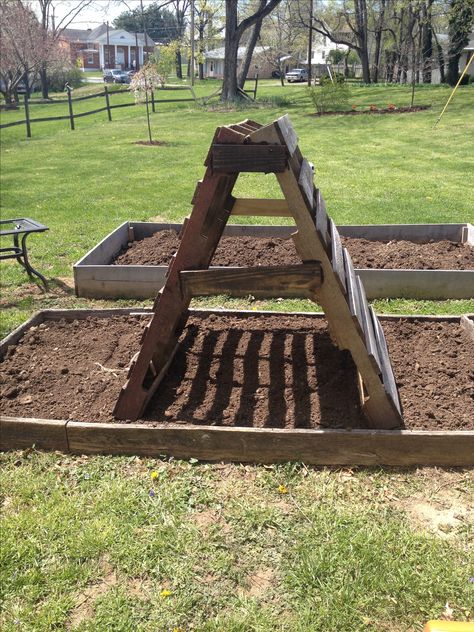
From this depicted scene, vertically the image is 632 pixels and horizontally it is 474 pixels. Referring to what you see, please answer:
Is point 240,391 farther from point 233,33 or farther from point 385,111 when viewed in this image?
point 233,33

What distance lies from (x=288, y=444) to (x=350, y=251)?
378 centimetres

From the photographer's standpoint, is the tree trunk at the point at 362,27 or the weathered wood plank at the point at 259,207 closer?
the weathered wood plank at the point at 259,207

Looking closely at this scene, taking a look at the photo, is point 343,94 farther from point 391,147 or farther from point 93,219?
point 93,219

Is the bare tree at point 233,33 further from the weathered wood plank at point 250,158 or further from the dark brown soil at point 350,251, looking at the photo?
the weathered wood plank at point 250,158

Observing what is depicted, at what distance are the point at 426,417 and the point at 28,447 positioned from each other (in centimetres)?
253

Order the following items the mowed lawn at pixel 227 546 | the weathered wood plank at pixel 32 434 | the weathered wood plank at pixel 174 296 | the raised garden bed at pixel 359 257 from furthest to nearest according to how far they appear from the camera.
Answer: the raised garden bed at pixel 359 257 < the weathered wood plank at pixel 32 434 < the weathered wood plank at pixel 174 296 < the mowed lawn at pixel 227 546

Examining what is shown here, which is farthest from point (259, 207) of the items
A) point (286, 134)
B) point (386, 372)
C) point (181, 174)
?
point (181, 174)

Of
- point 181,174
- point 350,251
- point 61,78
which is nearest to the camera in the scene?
point 350,251

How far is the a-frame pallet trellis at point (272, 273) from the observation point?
3133 mm

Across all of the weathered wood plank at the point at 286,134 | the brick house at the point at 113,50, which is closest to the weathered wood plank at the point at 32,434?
the weathered wood plank at the point at 286,134

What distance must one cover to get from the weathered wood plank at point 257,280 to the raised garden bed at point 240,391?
83cm

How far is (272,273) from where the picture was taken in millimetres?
3391

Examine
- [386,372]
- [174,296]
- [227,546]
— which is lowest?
[227,546]

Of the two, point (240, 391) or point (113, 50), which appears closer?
A: point (240, 391)
